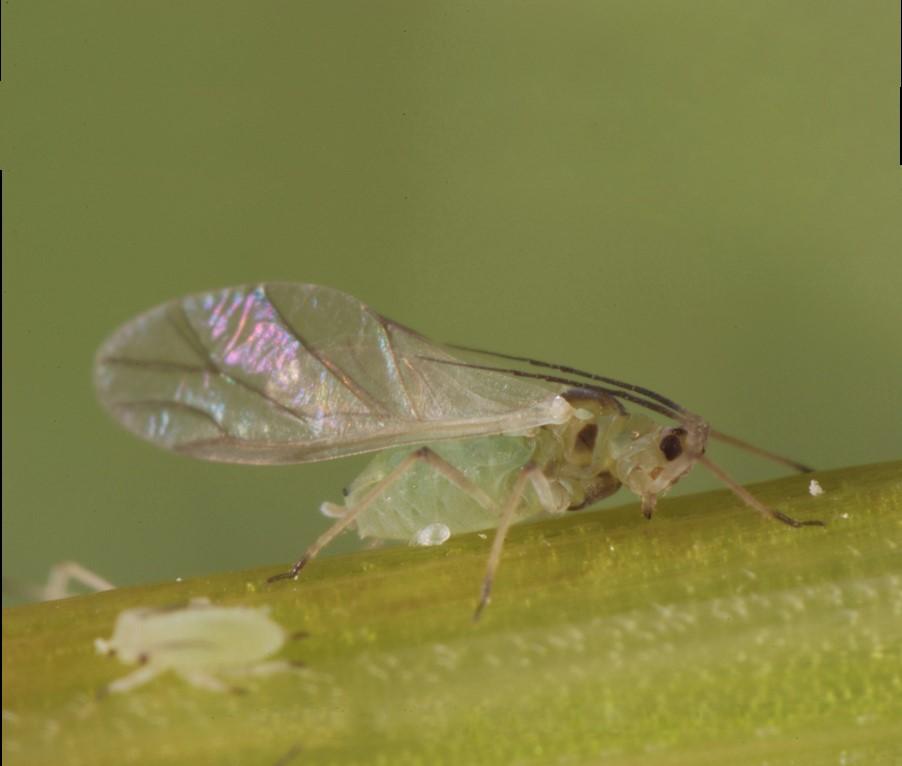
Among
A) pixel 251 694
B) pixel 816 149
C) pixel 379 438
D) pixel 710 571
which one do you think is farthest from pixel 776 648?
pixel 816 149

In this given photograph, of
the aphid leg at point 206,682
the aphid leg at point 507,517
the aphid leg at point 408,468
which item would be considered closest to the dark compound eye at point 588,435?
the aphid leg at point 507,517

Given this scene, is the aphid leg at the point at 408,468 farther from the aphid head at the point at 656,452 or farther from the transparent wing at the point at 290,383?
the aphid head at the point at 656,452

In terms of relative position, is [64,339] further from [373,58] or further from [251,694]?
[251,694]

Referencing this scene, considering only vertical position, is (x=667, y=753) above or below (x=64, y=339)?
below

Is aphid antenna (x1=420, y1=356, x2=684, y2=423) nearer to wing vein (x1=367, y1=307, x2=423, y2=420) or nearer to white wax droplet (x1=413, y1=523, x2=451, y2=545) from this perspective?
wing vein (x1=367, y1=307, x2=423, y2=420)

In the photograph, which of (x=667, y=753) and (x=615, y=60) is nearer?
(x=667, y=753)

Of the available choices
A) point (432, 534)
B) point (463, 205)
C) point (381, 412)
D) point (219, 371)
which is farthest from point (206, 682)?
point (463, 205)

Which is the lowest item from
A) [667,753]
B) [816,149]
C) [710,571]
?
[667,753]
